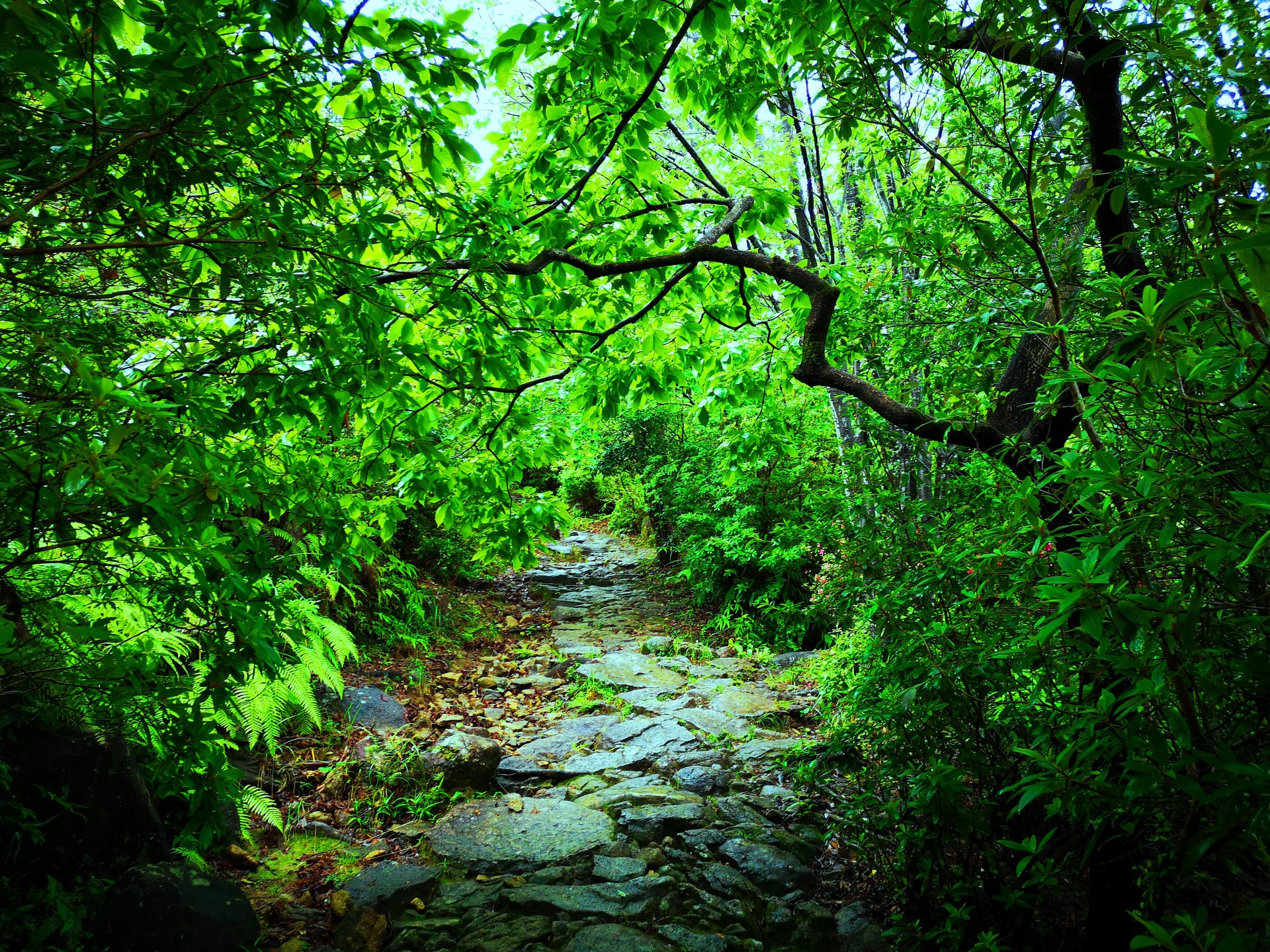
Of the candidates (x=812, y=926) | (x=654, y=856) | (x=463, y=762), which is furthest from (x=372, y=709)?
(x=812, y=926)

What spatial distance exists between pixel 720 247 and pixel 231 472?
9.90ft

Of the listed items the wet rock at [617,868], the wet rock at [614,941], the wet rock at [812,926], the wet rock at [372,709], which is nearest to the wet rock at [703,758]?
the wet rock at [617,868]

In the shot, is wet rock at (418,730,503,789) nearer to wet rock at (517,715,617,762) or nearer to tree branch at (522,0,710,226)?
wet rock at (517,715,617,762)

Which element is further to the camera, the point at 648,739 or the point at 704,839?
the point at 648,739

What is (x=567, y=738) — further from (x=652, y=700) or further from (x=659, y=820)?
(x=659, y=820)

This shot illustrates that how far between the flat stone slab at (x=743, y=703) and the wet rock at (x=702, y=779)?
123 centimetres

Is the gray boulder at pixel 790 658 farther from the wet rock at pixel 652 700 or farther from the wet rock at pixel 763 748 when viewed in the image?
the wet rock at pixel 763 748

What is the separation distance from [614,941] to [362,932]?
126cm

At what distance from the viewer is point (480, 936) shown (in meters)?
3.29

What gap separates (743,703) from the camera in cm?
677

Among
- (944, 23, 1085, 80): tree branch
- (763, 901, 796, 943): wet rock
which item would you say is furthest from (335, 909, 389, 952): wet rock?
(944, 23, 1085, 80): tree branch

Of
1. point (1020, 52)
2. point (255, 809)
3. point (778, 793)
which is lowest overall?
point (778, 793)

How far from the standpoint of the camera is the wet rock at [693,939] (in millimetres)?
Answer: 3184

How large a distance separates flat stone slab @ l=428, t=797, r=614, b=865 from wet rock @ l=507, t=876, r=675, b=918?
0.39m
